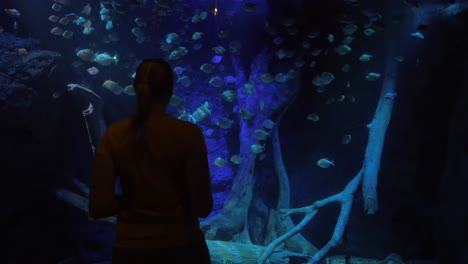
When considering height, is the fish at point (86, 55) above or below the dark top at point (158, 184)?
below


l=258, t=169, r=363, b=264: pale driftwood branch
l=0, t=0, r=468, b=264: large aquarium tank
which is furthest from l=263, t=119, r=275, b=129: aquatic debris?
l=258, t=169, r=363, b=264: pale driftwood branch

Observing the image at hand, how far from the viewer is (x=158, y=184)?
6.59 ft

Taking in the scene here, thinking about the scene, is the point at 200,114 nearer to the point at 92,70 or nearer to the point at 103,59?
the point at 103,59

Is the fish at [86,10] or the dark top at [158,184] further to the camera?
the fish at [86,10]

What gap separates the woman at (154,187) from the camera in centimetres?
198

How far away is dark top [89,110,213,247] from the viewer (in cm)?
198

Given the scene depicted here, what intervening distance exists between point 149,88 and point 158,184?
0.56 meters

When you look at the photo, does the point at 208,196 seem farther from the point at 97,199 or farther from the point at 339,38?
Answer: the point at 339,38

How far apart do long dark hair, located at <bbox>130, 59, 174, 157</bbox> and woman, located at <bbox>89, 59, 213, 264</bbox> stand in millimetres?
11

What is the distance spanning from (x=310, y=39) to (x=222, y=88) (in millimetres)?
3366

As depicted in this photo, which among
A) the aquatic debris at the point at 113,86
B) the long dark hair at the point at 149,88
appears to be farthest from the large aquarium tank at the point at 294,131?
the long dark hair at the point at 149,88

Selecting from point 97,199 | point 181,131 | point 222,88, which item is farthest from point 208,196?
point 222,88

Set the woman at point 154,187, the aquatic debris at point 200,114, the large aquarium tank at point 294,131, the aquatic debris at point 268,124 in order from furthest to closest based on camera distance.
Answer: the aquatic debris at point 200,114
the aquatic debris at point 268,124
the large aquarium tank at point 294,131
the woman at point 154,187

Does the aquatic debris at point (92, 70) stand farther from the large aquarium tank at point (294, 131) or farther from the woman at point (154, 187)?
the woman at point (154, 187)
